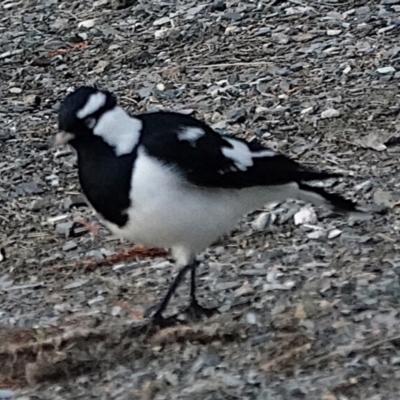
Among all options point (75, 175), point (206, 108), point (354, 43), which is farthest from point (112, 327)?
point (354, 43)

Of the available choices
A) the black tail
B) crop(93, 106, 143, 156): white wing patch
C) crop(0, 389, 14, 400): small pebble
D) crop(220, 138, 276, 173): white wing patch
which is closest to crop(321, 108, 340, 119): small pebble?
the black tail

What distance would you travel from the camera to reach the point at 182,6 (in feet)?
Answer: 21.2

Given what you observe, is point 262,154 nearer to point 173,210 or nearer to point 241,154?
point 241,154

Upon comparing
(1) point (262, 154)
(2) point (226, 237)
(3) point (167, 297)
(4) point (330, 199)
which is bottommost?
(2) point (226, 237)

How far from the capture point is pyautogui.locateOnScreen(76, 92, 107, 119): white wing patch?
127 inches

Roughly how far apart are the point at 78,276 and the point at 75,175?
0.93 m

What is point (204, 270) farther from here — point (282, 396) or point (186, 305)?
point (282, 396)

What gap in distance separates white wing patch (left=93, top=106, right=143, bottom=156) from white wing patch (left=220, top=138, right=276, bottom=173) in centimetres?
34

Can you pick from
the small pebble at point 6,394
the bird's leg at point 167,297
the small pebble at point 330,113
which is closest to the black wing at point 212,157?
the bird's leg at point 167,297

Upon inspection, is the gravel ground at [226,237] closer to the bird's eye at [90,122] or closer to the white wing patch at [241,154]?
the white wing patch at [241,154]

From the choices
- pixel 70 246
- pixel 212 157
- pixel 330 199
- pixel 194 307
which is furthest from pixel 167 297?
pixel 70 246

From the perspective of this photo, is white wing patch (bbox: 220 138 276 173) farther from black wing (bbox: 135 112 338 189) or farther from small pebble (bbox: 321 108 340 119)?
small pebble (bbox: 321 108 340 119)

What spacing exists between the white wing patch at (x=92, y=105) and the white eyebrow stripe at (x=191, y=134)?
0.27 meters

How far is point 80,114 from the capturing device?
3.23 meters
